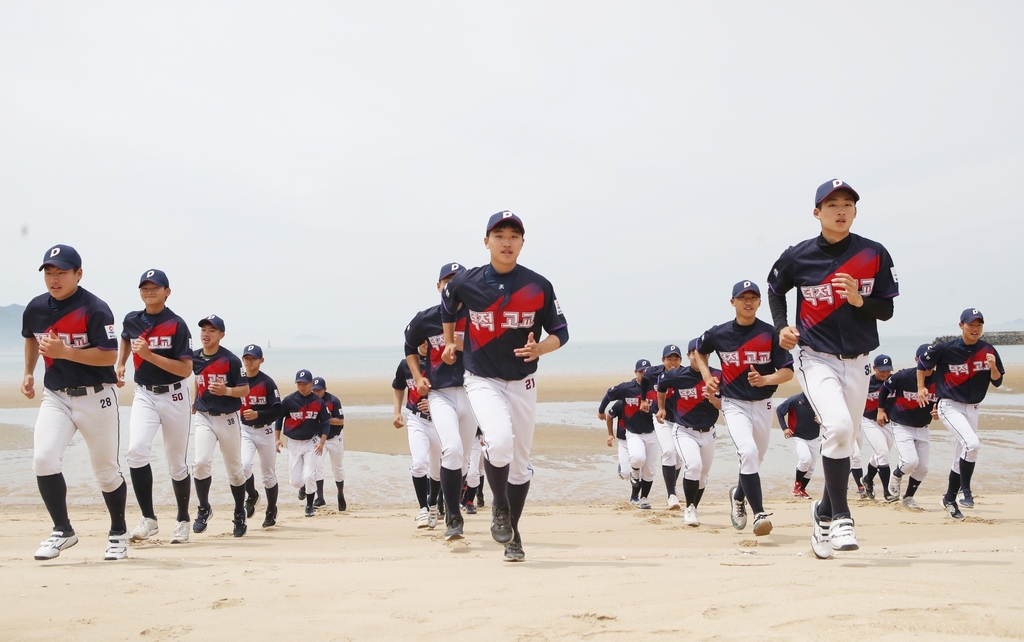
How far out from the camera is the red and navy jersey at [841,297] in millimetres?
5180

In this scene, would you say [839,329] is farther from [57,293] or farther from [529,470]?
[57,293]

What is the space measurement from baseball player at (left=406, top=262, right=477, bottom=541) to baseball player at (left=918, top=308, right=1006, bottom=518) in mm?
5914

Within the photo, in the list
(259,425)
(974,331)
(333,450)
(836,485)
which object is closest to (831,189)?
(836,485)

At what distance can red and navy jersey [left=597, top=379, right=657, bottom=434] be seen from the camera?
1125 centimetres

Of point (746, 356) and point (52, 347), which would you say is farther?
point (746, 356)

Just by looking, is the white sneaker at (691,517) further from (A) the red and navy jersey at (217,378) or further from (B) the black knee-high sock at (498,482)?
(A) the red and navy jersey at (217,378)

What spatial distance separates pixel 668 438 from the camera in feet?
33.9

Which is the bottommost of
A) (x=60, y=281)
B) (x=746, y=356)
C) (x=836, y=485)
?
(x=836, y=485)

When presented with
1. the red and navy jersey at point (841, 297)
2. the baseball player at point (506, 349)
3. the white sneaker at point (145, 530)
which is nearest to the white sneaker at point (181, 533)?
the white sneaker at point (145, 530)

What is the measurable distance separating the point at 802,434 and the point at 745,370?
472 cm

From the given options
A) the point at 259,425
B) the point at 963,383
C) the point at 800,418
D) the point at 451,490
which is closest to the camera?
the point at 451,490

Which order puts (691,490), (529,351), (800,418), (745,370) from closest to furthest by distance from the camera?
(529,351) < (745,370) < (691,490) < (800,418)

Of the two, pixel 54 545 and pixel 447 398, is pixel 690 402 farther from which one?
pixel 54 545

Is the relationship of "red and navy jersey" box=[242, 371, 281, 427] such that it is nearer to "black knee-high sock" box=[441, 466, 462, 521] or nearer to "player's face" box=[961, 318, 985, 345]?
"black knee-high sock" box=[441, 466, 462, 521]
